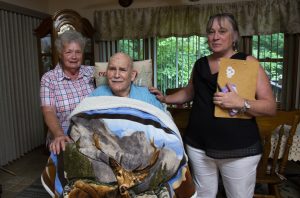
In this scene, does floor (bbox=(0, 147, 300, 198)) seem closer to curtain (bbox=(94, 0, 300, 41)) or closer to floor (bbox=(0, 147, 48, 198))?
floor (bbox=(0, 147, 48, 198))

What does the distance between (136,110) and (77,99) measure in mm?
528

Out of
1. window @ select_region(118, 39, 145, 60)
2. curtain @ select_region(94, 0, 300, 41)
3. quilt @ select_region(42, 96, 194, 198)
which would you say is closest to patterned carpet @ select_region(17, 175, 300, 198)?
quilt @ select_region(42, 96, 194, 198)

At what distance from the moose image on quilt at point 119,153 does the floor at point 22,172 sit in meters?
1.73

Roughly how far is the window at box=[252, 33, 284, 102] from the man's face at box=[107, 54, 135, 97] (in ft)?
8.22

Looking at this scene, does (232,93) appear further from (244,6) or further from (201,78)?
(244,6)

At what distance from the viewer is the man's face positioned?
1.34 m

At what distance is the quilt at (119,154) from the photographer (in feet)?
3.40

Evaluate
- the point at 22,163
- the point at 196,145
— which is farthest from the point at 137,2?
the point at 196,145

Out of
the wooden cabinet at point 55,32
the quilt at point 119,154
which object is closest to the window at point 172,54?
the wooden cabinet at point 55,32

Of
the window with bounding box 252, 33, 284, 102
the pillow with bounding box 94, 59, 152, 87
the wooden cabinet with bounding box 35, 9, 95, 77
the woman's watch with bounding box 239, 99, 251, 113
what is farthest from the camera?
the window with bounding box 252, 33, 284, 102

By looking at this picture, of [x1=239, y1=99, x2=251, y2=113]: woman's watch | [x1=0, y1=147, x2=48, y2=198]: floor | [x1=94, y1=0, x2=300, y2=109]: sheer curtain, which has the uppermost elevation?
[x1=94, y1=0, x2=300, y2=109]: sheer curtain

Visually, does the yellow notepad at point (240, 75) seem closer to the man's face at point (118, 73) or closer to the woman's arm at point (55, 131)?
the man's face at point (118, 73)

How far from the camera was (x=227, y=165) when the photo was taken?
4.15ft

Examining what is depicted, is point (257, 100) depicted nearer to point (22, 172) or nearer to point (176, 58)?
point (176, 58)
